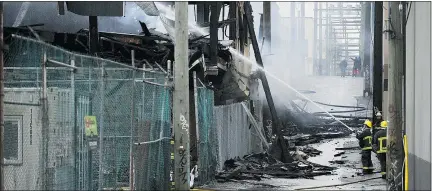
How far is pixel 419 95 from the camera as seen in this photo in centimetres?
1206

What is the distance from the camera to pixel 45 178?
31.3 ft

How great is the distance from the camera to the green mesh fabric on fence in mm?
16438

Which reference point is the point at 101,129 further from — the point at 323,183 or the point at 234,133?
the point at 234,133

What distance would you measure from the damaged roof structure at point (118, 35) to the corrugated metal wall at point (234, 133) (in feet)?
3.38

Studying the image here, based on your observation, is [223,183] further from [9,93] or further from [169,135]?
[9,93]

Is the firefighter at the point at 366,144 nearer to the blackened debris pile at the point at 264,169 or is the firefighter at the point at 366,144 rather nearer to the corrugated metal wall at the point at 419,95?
the blackened debris pile at the point at 264,169

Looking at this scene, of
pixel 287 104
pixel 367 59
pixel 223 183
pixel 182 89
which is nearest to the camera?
pixel 182 89

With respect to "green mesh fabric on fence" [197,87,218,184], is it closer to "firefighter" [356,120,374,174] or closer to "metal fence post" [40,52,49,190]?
"firefighter" [356,120,374,174]

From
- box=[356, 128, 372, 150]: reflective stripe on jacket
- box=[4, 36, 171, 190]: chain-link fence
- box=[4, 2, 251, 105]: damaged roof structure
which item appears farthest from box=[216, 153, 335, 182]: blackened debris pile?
box=[4, 36, 171, 190]: chain-link fence

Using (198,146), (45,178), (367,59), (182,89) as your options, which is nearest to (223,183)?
(198,146)

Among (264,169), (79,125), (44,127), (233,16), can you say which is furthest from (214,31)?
(44,127)

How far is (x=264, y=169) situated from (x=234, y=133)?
1.67 m

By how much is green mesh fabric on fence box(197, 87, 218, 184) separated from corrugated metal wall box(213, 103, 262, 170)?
0.52 metres

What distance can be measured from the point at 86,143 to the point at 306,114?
3184 cm
